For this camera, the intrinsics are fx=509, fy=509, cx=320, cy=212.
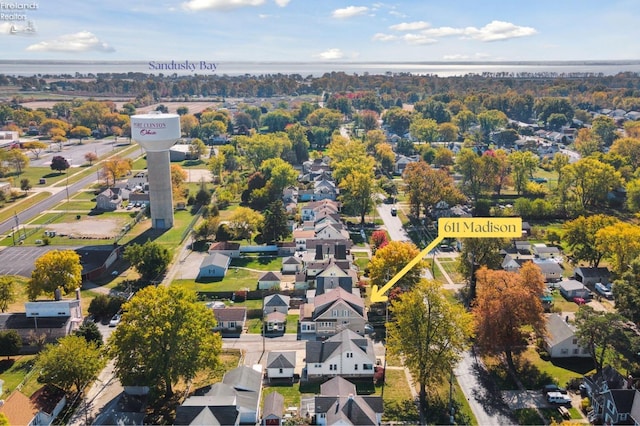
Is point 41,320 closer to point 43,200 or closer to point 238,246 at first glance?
point 238,246

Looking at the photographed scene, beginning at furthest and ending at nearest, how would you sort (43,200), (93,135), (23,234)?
(93,135)
(43,200)
(23,234)

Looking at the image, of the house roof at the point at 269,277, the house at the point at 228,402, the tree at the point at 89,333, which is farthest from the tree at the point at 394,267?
the tree at the point at 89,333

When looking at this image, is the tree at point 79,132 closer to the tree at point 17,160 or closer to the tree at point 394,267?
the tree at point 17,160

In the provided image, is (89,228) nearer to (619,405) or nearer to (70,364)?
(70,364)

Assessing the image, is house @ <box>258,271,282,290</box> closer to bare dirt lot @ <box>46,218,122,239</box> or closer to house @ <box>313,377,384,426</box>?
house @ <box>313,377,384,426</box>

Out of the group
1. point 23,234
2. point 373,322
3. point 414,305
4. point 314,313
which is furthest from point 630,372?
point 23,234

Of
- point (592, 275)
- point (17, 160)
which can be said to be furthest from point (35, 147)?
point (592, 275)
